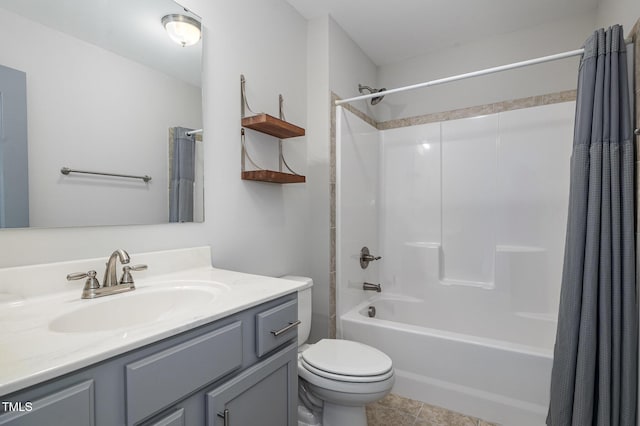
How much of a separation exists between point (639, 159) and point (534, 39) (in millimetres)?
1491

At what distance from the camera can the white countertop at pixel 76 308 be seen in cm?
56

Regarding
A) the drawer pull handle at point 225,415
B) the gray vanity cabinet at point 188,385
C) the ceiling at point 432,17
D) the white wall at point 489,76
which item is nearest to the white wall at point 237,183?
the ceiling at point 432,17

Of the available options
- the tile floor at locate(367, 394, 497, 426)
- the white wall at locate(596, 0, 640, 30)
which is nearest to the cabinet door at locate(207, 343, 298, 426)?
the tile floor at locate(367, 394, 497, 426)

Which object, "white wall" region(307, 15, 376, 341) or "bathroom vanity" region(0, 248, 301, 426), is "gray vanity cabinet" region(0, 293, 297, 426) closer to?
"bathroom vanity" region(0, 248, 301, 426)

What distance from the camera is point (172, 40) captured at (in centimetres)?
136

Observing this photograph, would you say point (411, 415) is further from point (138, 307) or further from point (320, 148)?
point (320, 148)

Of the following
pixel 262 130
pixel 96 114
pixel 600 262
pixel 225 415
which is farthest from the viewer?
pixel 262 130

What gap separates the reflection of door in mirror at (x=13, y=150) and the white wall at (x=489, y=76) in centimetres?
251

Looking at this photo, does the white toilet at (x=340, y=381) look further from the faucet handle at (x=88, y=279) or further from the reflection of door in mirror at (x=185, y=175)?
the faucet handle at (x=88, y=279)

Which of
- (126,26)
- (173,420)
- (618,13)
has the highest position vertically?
(618,13)

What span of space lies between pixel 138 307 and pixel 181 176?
57cm

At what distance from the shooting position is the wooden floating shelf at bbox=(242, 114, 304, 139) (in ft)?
5.32

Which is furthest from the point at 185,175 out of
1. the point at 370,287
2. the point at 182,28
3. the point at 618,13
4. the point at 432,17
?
the point at 618,13

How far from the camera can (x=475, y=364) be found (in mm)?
1742
